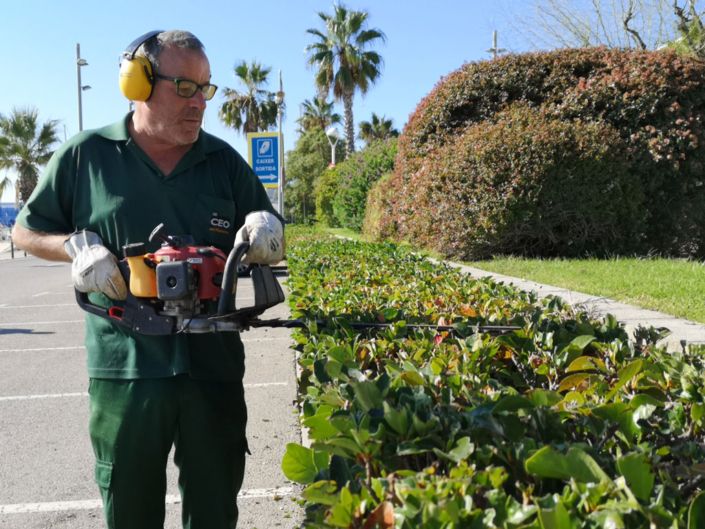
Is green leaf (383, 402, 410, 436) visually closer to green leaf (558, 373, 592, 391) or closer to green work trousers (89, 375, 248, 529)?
green leaf (558, 373, 592, 391)

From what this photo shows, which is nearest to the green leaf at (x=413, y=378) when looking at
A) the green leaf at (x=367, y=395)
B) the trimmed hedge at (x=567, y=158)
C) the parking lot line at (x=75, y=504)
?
the green leaf at (x=367, y=395)

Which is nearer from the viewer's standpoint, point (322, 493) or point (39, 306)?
point (322, 493)

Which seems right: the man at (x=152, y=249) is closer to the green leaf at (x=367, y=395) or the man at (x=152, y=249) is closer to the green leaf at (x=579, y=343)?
the green leaf at (x=367, y=395)

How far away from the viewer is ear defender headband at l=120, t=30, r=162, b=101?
92.5 inches

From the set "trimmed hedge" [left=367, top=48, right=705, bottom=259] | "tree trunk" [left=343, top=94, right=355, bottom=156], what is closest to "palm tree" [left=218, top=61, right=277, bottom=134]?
"tree trunk" [left=343, top=94, right=355, bottom=156]

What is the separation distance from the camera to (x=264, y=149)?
18312mm

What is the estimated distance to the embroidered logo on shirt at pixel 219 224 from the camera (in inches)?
99.7

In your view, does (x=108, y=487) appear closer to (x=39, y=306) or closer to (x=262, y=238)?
(x=262, y=238)

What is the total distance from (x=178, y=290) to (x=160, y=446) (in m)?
0.61

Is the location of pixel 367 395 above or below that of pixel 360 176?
below

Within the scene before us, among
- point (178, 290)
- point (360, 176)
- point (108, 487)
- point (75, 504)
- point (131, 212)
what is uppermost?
point (360, 176)

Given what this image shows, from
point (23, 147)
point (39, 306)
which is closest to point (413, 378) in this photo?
point (39, 306)

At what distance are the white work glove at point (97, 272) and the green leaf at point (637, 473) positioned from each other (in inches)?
61.1

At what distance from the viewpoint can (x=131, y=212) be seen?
2438mm
